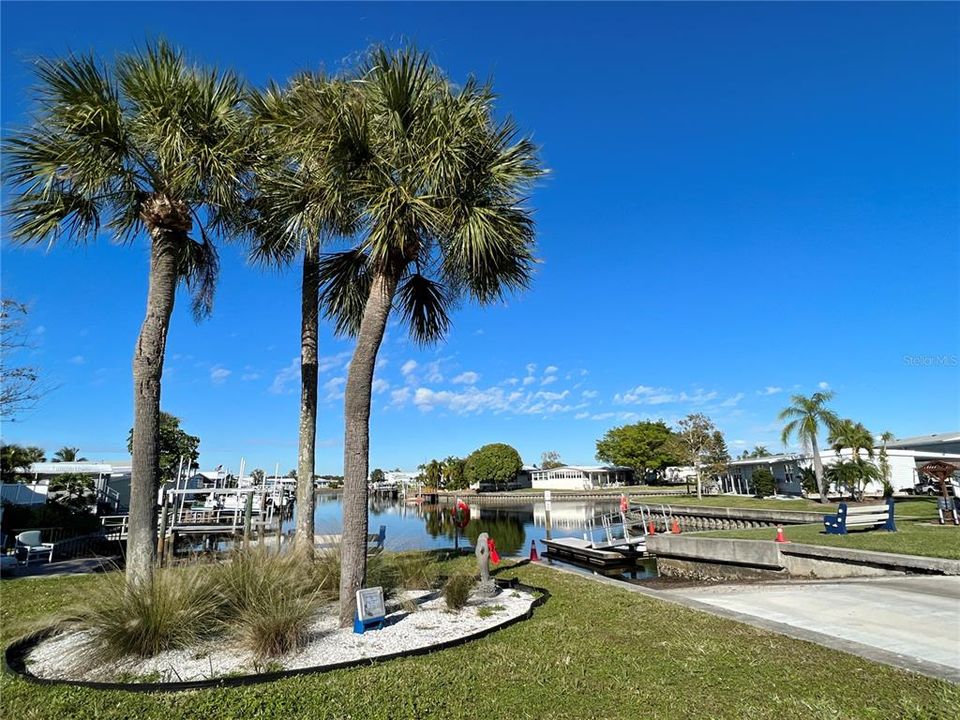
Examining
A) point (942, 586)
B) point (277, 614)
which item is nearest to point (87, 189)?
point (277, 614)

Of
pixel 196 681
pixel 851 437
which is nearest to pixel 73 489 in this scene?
pixel 196 681

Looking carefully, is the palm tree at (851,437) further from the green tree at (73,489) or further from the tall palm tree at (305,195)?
the green tree at (73,489)

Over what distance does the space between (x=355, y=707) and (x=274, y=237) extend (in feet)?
27.1

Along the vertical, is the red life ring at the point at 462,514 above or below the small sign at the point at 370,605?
above

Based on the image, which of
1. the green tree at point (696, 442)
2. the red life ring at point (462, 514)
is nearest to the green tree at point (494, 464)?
the green tree at point (696, 442)

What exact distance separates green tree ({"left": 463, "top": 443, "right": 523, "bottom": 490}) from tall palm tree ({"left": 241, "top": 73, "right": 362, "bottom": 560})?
88035 mm

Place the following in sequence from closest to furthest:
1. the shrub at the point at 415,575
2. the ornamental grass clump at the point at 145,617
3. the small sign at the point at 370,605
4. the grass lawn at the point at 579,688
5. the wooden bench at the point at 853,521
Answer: the grass lawn at the point at 579,688 < the ornamental grass clump at the point at 145,617 < the small sign at the point at 370,605 < the shrub at the point at 415,575 < the wooden bench at the point at 853,521

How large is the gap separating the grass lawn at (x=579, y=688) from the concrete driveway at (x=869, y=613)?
0.46m

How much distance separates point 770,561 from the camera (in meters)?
13.6

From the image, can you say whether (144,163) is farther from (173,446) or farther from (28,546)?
(173,446)

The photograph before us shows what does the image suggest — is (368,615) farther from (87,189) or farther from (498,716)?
(87,189)

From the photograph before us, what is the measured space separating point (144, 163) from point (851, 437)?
41.1m

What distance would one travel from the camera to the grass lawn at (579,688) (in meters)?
3.96

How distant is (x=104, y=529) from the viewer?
23.0 m
